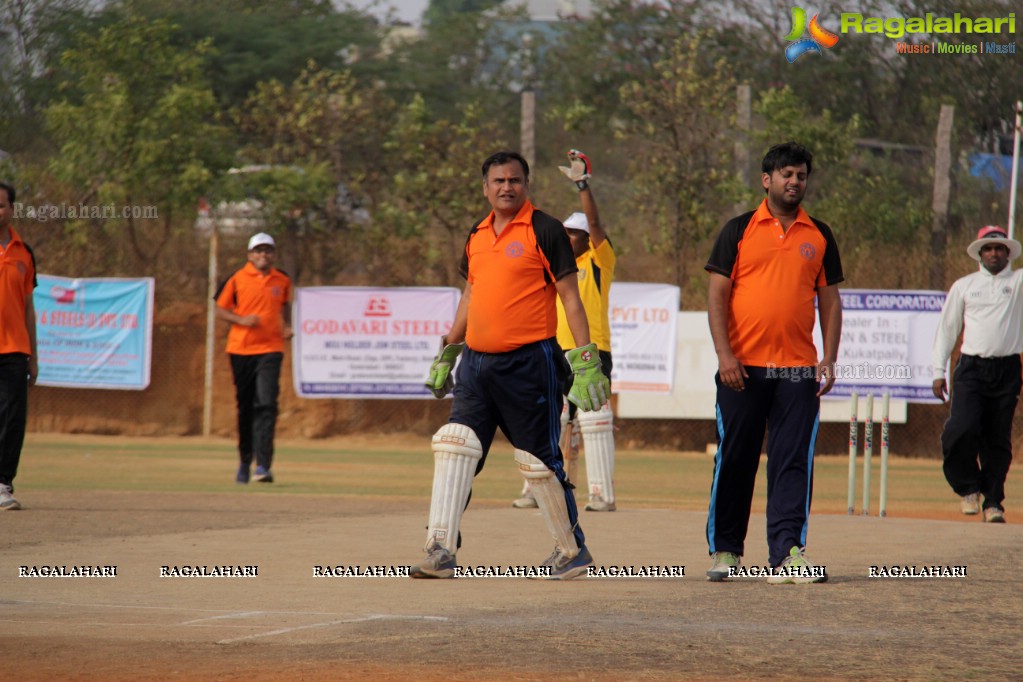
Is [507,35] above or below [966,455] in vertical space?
above

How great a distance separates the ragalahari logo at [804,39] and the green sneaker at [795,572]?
28.1m

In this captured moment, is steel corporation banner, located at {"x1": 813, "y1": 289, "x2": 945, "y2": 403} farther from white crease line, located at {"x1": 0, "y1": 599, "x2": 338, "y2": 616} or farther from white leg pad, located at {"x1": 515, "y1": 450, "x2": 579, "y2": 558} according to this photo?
white crease line, located at {"x1": 0, "y1": 599, "x2": 338, "y2": 616}

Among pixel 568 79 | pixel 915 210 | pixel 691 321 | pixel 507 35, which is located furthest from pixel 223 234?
pixel 507 35

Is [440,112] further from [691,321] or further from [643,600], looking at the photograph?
[643,600]

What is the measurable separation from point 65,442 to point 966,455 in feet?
47.3

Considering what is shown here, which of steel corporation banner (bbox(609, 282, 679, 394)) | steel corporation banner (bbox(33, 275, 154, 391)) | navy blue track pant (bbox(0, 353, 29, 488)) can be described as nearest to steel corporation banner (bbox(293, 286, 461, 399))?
steel corporation banner (bbox(609, 282, 679, 394))

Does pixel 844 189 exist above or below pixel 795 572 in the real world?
above

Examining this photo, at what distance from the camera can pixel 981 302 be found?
12.5m

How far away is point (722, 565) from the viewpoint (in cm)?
830

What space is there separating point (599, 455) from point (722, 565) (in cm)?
354

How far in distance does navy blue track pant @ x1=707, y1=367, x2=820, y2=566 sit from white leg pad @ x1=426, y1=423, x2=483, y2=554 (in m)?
1.27

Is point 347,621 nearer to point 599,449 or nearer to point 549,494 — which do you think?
point 549,494

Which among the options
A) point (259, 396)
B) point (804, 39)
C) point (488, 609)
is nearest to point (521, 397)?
point (488, 609)

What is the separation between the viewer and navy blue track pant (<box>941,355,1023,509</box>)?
41.0ft
